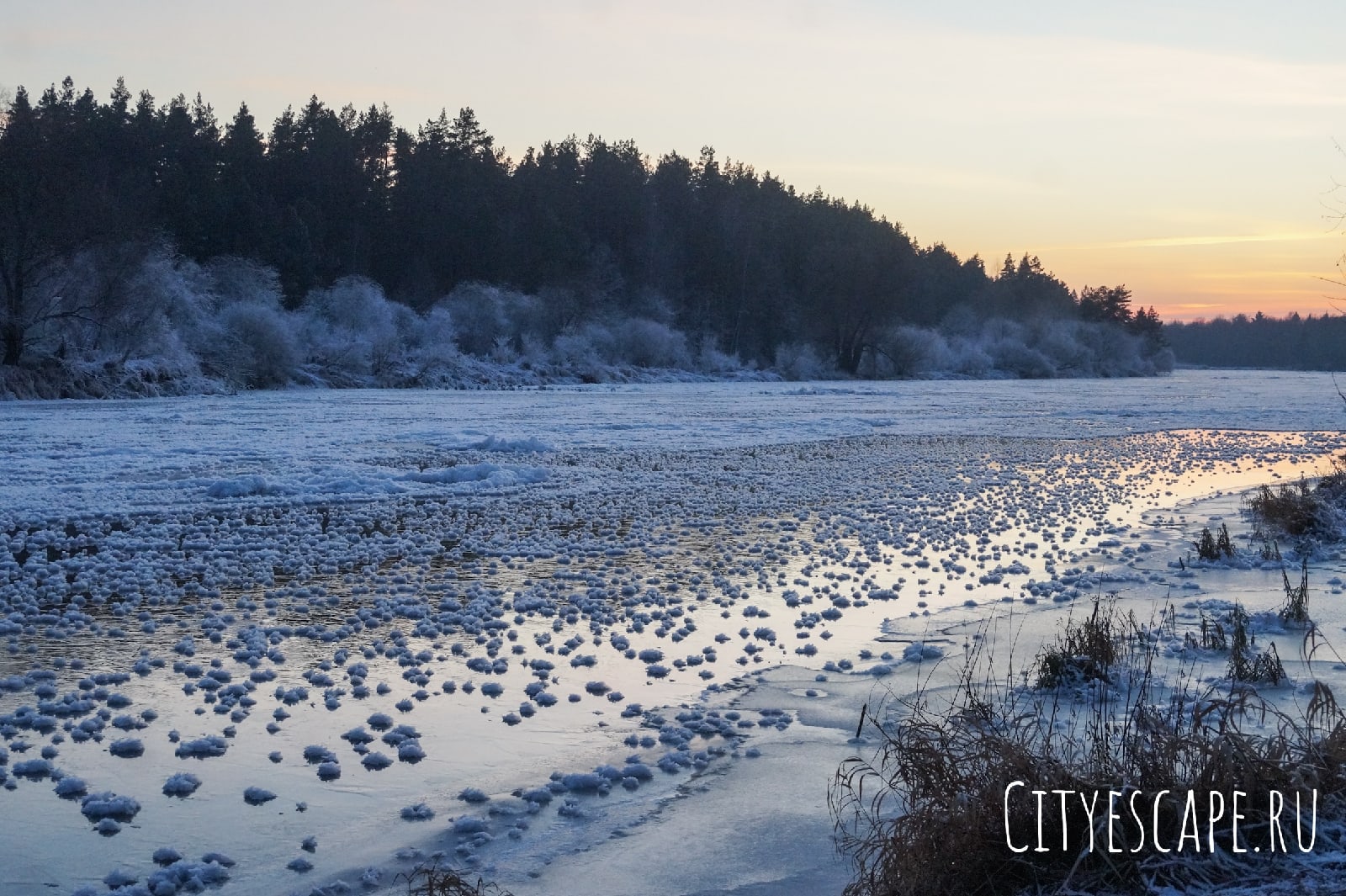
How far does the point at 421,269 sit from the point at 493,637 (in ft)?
208

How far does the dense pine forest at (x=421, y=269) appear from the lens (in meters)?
37.1

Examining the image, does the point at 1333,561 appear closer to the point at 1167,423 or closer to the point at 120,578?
the point at 120,578

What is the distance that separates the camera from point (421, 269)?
68688 mm

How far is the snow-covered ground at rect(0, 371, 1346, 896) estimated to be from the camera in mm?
4918

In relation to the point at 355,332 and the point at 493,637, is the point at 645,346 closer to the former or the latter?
the point at 355,332

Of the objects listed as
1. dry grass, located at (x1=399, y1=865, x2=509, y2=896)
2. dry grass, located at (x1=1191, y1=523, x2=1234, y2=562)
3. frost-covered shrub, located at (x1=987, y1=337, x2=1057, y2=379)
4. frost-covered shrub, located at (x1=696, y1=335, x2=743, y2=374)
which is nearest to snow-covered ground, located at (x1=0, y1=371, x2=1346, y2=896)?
dry grass, located at (x1=399, y1=865, x2=509, y2=896)

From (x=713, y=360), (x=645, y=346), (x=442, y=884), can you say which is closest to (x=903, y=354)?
(x=713, y=360)

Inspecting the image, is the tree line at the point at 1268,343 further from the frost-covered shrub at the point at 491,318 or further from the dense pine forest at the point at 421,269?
the frost-covered shrub at the point at 491,318

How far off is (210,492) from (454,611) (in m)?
7.55

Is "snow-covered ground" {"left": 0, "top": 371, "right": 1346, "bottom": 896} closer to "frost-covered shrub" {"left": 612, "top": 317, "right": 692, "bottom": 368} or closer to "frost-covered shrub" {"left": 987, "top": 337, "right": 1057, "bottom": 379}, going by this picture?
"frost-covered shrub" {"left": 612, "top": 317, "right": 692, "bottom": 368}

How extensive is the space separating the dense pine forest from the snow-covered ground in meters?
19.5

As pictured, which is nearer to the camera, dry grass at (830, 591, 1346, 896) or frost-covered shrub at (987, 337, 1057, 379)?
dry grass at (830, 591, 1346, 896)

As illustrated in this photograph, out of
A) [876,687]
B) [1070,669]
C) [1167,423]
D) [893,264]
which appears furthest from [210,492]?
[893,264]

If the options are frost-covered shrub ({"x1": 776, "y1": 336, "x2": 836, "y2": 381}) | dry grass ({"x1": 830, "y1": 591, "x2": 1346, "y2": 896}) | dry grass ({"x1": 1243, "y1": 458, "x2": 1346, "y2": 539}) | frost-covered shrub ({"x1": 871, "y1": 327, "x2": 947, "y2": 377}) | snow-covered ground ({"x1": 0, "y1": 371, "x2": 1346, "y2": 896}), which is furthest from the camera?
frost-covered shrub ({"x1": 871, "y1": 327, "x2": 947, "y2": 377})
